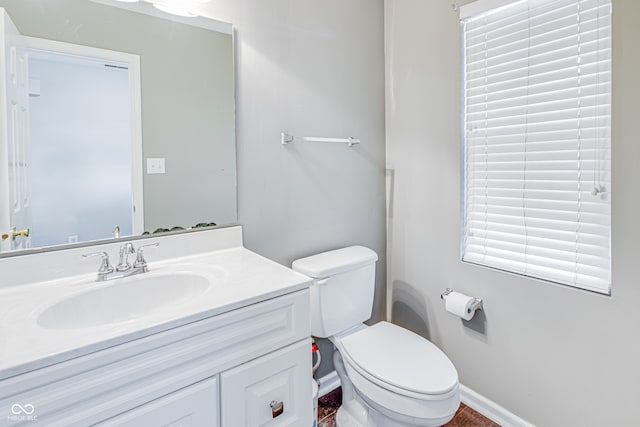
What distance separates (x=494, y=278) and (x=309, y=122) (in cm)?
113

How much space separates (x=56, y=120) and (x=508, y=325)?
6.21 feet

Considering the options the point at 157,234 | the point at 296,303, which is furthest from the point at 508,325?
the point at 157,234

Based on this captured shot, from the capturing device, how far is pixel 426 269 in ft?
6.00

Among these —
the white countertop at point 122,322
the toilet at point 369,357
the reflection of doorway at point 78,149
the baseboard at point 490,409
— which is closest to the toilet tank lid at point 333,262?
the toilet at point 369,357

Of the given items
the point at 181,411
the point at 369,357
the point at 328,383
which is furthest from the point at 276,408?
the point at 328,383

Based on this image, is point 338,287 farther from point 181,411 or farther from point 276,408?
point 181,411

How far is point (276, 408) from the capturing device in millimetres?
1010

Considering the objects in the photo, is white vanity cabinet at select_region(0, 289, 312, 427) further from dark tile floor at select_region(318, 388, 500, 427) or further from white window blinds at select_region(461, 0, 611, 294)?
white window blinds at select_region(461, 0, 611, 294)

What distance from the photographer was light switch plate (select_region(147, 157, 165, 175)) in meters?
1.25

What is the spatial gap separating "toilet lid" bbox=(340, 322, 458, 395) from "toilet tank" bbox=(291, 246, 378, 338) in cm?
9

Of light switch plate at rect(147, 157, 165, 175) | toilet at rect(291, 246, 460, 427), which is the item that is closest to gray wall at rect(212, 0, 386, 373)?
toilet at rect(291, 246, 460, 427)

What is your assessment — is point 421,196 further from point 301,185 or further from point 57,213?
point 57,213

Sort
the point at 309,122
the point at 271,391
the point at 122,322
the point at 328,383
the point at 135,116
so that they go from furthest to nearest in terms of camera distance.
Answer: the point at 328,383
the point at 309,122
the point at 135,116
the point at 271,391
the point at 122,322

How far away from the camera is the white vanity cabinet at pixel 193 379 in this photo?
0.68 m
